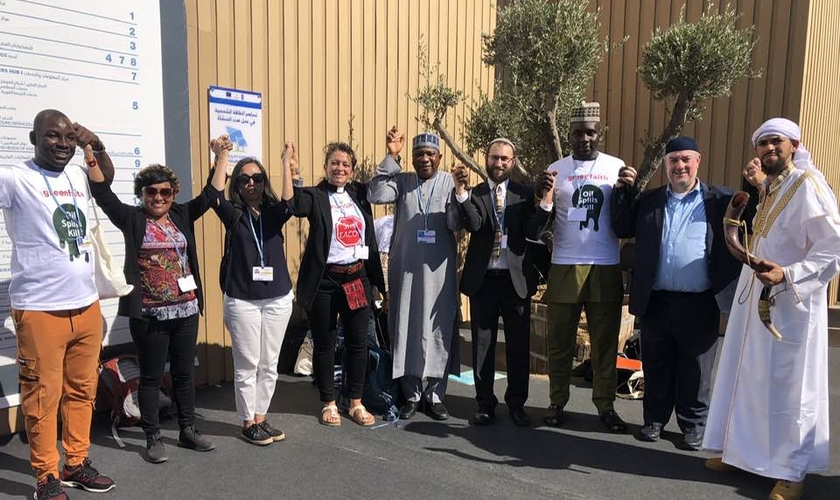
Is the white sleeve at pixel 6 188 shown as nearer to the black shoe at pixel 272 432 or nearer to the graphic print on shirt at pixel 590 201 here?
the black shoe at pixel 272 432

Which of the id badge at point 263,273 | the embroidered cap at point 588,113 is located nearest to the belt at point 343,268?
the id badge at point 263,273

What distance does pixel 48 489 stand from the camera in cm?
300

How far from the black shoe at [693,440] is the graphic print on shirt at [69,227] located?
3790 mm

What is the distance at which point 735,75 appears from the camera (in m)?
5.66

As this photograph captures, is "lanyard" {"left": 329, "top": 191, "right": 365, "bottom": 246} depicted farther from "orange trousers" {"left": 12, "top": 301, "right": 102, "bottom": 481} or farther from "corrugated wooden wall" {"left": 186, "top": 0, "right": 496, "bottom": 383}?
"orange trousers" {"left": 12, "top": 301, "right": 102, "bottom": 481}

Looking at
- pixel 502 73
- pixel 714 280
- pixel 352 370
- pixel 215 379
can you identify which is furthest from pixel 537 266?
pixel 502 73

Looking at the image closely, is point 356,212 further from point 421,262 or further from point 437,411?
point 437,411

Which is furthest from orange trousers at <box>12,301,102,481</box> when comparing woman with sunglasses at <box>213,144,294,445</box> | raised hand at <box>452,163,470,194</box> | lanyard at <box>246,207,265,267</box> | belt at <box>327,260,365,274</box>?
raised hand at <box>452,163,470,194</box>

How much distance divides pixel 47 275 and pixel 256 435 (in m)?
1.61

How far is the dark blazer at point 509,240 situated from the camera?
4160 millimetres

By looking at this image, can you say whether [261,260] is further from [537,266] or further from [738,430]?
[738,430]

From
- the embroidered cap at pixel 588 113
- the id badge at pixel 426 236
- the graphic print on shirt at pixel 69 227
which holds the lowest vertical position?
the id badge at pixel 426 236

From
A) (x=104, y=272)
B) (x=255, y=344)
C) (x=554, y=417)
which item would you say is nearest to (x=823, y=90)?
(x=554, y=417)

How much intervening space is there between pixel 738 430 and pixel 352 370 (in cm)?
246
